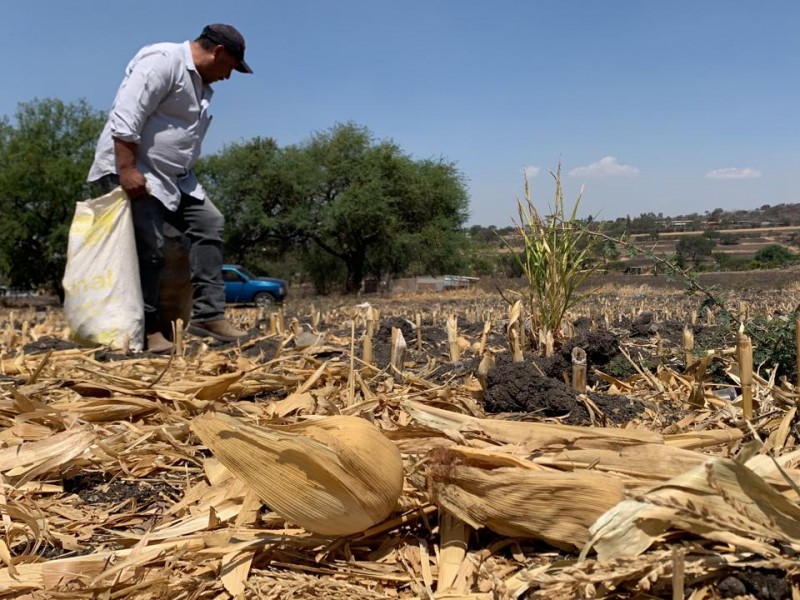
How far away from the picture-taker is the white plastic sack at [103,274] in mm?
4082

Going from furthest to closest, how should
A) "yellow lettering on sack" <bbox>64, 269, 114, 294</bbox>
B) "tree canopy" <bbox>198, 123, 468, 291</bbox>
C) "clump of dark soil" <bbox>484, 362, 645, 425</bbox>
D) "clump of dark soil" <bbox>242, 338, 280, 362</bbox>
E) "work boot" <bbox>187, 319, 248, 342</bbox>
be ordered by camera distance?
"tree canopy" <bbox>198, 123, 468, 291</bbox>
"work boot" <bbox>187, 319, 248, 342</bbox>
"yellow lettering on sack" <bbox>64, 269, 114, 294</bbox>
"clump of dark soil" <bbox>242, 338, 280, 362</bbox>
"clump of dark soil" <bbox>484, 362, 645, 425</bbox>

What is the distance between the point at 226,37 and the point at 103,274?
63.3 inches

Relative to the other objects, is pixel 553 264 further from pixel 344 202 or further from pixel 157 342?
pixel 344 202

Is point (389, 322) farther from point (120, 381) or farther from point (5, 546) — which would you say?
point (5, 546)

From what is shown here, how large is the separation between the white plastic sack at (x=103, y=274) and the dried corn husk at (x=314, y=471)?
9.88 ft

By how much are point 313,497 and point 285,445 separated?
0.35 feet

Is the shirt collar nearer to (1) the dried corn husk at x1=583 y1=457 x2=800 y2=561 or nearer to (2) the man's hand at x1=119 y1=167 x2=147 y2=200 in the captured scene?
(2) the man's hand at x1=119 y1=167 x2=147 y2=200

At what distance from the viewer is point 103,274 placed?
4121 mm

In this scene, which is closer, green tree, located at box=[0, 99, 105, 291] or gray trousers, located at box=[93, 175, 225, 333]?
gray trousers, located at box=[93, 175, 225, 333]

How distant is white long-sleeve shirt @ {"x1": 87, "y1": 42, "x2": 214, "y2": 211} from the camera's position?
158 inches

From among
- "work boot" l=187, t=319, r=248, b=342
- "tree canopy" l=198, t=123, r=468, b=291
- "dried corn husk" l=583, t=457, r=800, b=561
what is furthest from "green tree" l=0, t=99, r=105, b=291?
"dried corn husk" l=583, t=457, r=800, b=561

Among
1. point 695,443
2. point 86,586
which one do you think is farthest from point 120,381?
point 695,443

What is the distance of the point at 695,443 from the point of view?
1.55m

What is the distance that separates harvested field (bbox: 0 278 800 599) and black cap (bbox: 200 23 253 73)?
8.51ft
